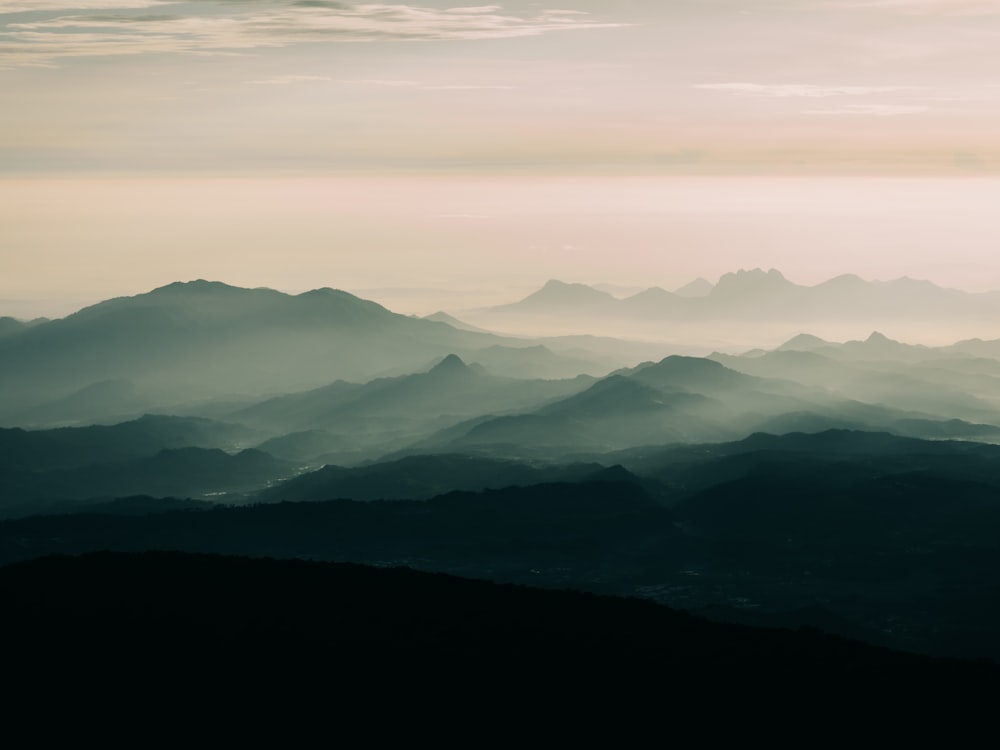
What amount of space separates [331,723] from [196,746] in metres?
13.7

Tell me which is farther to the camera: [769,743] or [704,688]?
[704,688]

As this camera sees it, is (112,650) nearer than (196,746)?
No

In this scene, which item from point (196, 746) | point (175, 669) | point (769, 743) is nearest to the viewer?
point (196, 746)

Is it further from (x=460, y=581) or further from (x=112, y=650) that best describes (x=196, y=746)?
(x=460, y=581)

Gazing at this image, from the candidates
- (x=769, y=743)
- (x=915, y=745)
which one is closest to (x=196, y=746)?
(x=769, y=743)

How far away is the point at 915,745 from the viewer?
5172 inches

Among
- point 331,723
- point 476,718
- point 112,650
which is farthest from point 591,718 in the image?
point 112,650

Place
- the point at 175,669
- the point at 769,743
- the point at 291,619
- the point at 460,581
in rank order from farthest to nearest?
the point at 460,581 → the point at 291,619 → the point at 175,669 → the point at 769,743

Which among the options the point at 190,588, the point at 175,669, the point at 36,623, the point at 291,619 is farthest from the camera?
the point at 190,588

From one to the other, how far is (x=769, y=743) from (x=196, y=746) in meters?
56.7

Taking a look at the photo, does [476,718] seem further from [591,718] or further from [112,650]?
[112,650]

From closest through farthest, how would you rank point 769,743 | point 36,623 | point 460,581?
point 769,743 → point 36,623 → point 460,581

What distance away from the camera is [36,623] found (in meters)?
152

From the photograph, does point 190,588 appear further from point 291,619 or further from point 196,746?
point 196,746
